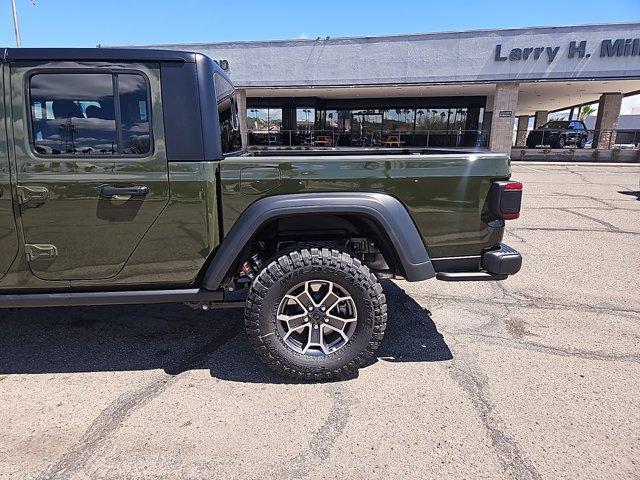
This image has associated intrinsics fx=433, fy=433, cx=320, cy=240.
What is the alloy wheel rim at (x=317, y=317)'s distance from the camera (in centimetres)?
292

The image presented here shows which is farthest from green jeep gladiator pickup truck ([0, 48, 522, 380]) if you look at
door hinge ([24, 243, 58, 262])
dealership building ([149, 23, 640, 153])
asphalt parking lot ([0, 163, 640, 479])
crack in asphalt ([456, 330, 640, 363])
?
dealership building ([149, 23, 640, 153])

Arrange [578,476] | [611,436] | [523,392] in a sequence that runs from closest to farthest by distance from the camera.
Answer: [578,476] → [611,436] → [523,392]

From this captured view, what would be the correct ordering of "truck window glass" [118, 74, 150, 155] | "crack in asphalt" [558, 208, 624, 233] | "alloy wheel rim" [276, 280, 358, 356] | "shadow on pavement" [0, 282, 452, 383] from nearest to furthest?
"truck window glass" [118, 74, 150, 155] < "alloy wheel rim" [276, 280, 358, 356] < "shadow on pavement" [0, 282, 452, 383] < "crack in asphalt" [558, 208, 624, 233]

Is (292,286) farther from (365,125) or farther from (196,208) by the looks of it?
(365,125)

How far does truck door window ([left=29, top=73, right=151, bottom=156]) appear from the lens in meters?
2.60

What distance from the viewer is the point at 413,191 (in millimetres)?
2865

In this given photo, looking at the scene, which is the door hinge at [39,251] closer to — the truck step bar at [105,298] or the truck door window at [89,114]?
the truck step bar at [105,298]

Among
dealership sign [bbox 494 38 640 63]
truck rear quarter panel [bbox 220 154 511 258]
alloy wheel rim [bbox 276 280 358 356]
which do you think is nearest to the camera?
truck rear quarter panel [bbox 220 154 511 258]

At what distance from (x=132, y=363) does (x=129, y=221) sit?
3.76 ft

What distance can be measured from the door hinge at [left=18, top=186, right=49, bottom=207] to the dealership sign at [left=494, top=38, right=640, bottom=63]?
23.0 m

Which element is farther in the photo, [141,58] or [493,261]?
[493,261]

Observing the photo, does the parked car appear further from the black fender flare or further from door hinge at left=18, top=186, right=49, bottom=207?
door hinge at left=18, top=186, right=49, bottom=207

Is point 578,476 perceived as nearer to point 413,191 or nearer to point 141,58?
point 413,191

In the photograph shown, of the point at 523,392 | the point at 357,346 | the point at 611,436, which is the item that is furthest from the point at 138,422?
the point at 611,436
